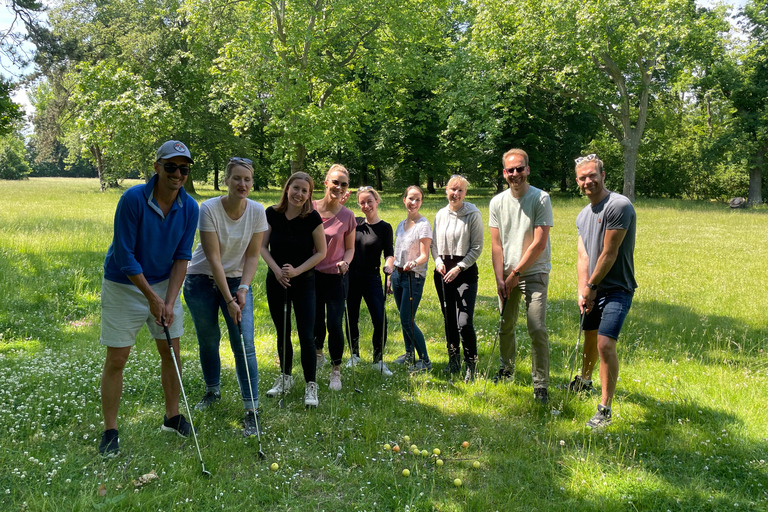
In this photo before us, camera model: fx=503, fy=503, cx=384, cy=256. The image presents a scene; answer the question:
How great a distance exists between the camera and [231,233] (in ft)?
14.2

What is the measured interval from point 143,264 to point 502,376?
151 inches

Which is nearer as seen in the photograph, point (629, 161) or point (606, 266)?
point (606, 266)

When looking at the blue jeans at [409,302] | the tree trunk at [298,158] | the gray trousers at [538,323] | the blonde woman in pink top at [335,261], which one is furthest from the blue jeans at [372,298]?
the tree trunk at [298,158]

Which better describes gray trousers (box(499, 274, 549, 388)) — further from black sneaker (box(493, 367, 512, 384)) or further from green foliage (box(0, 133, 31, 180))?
green foliage (box(0, 133, 31, 180))

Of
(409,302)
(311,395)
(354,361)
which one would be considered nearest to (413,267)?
(409,302)

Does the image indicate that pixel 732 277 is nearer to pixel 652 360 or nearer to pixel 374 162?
pixel 652 360

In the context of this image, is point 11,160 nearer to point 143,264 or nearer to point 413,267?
point 413,267

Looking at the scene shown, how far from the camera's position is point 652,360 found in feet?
20.0

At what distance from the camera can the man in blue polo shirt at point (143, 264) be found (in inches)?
143

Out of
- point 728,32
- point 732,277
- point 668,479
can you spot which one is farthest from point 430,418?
point 728,32

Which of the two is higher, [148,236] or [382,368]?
[148,236]

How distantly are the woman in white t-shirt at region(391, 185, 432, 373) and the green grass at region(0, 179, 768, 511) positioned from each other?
0.45 metres

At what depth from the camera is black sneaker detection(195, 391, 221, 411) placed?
4699 mm

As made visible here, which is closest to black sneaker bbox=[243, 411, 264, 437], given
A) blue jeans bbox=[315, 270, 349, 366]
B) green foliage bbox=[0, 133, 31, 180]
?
blue jeans bbox=[315, 270, 349, 366]
